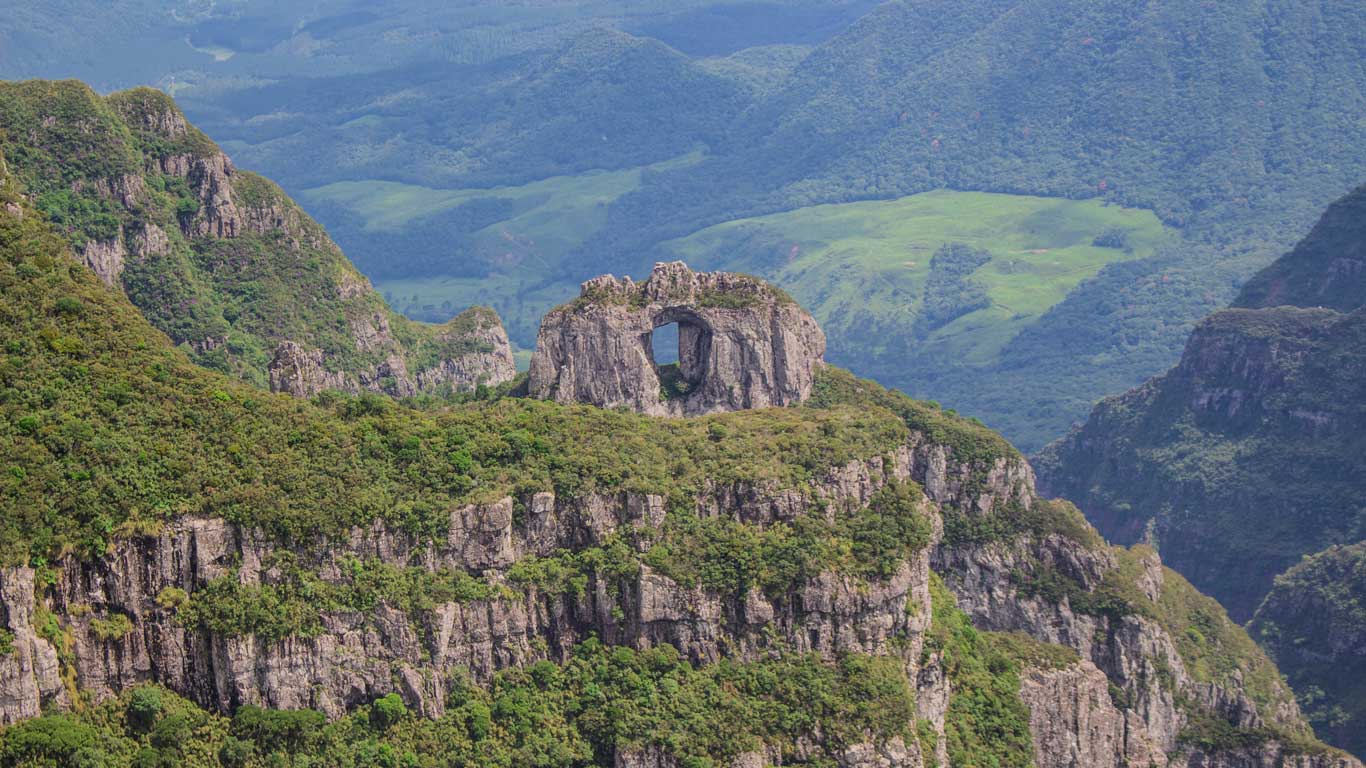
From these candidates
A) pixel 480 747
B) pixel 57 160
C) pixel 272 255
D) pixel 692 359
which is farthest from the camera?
pixel 272 255

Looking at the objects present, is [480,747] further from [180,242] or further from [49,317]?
[180,242]

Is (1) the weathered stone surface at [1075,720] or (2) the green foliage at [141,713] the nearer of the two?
(2) the green foliage at [141,713]

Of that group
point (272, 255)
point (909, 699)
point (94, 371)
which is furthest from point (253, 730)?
point (272, 255)

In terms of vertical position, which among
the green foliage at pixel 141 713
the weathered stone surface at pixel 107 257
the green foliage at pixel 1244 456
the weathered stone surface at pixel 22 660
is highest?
the weathered stone surface at pixel 107 257

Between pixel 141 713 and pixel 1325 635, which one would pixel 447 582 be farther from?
pixel 1325 635

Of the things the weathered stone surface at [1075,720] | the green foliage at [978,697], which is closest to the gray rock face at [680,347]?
the green foliage at [978,697]

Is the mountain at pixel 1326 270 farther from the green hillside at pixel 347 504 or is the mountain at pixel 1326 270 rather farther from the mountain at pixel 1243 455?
the green hillside at pixel 347 504

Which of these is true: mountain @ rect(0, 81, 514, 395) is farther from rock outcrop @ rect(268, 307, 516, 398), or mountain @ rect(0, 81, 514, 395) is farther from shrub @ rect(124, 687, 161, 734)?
shrub @ rect(124, 687, 161, 734)

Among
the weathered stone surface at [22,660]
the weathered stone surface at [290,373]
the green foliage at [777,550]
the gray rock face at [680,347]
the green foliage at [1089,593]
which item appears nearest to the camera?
the weathered stone surface at [22,660]

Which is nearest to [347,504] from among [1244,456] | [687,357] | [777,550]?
[777,550]
